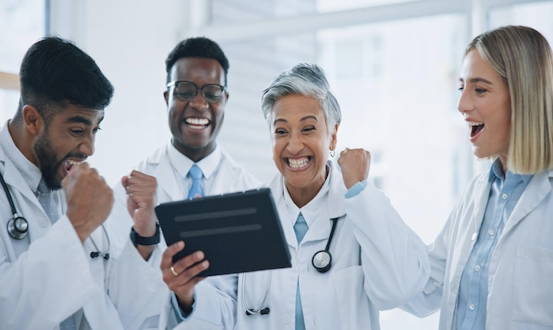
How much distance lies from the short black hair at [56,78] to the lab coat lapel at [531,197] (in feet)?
4.15

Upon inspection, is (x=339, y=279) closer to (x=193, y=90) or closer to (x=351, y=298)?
(x=351, y=298)

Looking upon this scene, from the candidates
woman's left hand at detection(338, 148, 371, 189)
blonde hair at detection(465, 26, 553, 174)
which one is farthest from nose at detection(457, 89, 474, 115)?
woman's left hand at detection(338, 148, 371, 189)

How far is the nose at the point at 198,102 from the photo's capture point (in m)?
2.51

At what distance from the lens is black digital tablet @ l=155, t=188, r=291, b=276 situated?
1.59m

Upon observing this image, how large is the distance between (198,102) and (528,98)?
1249mm

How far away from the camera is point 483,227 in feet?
6.43

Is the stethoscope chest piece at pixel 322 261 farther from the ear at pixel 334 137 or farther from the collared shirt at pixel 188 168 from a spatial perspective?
the collared shirt at pixel 188 168

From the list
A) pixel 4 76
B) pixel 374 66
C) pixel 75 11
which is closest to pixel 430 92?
pixel 374 66

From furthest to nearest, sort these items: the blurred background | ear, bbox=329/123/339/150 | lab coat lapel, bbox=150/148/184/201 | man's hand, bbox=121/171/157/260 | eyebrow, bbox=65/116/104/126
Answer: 1. the blurred background
2. lab coat lapel, bbox=150/148/184/201
3. ear, bbox=329/123/339/150
4. man's hand, bbox=121/171/157/260
5. eyebrow, bbox=65/116/104/126

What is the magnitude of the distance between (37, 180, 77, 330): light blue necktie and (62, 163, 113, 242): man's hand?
0.77ft

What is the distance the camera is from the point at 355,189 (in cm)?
186

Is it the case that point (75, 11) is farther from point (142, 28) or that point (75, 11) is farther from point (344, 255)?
point (344, 255)

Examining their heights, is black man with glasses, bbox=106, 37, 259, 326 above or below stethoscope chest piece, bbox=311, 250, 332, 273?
→ above

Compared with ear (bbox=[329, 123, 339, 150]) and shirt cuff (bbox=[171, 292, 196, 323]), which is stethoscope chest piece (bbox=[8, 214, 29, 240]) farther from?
ear (bbox=[329, 123, 339, 150])
